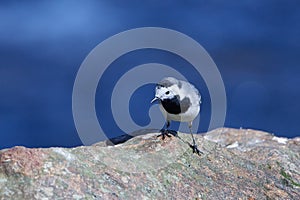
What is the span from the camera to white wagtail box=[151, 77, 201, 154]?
20.6 feet

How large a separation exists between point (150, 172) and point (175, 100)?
172 centimetres

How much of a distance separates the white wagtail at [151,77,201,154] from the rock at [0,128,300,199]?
0.39 m

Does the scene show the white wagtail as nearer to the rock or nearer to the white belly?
the white belly

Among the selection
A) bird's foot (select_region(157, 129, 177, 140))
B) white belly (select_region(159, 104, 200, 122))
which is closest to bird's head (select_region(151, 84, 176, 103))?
white belly (select_region(159, 104, 200, 122))

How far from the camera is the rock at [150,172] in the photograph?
416 centimetres

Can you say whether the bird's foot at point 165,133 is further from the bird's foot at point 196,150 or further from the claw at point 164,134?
the bird's foot at point 196,150

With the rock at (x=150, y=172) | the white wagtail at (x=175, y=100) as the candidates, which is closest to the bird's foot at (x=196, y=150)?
the rock at (x=150, y=172)

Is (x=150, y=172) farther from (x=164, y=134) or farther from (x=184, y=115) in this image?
(x=184, y=115)

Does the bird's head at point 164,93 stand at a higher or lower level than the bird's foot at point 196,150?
higher

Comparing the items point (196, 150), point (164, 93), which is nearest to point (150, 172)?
point (196, 150)

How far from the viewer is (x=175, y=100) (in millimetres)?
6336

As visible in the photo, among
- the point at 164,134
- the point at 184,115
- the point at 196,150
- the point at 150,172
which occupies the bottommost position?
the point at 150,172

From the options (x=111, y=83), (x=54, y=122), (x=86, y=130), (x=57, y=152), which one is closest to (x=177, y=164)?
(x=57, y=152)

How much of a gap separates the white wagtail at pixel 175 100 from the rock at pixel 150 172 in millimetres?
389
